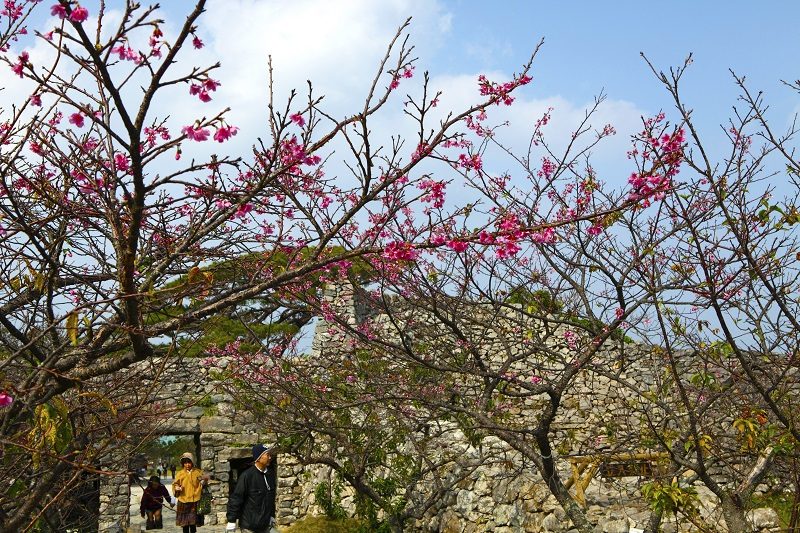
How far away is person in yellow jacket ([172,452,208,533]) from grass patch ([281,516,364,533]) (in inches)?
58.1

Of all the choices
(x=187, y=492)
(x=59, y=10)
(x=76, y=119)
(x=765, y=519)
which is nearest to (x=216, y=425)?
(x=187, y=492)

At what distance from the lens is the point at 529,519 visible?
27.9ft

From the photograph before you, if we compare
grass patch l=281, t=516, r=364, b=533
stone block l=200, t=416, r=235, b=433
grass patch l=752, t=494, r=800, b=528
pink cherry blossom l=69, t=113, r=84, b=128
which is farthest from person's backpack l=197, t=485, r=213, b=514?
pink cherry blossom l=69, t=113, r=84, b=128

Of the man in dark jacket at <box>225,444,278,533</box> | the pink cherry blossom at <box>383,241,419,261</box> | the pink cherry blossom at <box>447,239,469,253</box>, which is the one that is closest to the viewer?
the pink cherry blossom at <box>447,239,469,253</box>

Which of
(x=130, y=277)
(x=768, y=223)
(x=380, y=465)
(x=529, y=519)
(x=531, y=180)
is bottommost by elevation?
(x=529, y=519)

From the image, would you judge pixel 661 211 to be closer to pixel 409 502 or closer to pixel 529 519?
pixel 529 519

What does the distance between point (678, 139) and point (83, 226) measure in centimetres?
379

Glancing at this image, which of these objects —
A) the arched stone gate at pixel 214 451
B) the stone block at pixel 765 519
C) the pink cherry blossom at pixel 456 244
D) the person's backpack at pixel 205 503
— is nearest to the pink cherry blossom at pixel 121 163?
the pink cherry blossom at pixel 456 244

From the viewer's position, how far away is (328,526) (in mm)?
11492

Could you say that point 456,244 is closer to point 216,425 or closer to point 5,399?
point 5,399

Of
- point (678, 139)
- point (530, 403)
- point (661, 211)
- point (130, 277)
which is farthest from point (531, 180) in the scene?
point (530, 403)

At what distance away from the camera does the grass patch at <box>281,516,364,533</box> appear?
11.2 meters

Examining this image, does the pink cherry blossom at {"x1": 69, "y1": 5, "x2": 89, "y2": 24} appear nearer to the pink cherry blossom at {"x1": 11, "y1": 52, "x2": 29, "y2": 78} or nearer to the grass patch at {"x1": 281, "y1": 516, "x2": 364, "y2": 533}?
the pink cherry blossom at {"x1": 11, "y1": 52, "x2": 29, "y2": 78}

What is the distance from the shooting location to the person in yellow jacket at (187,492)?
11.3 m
